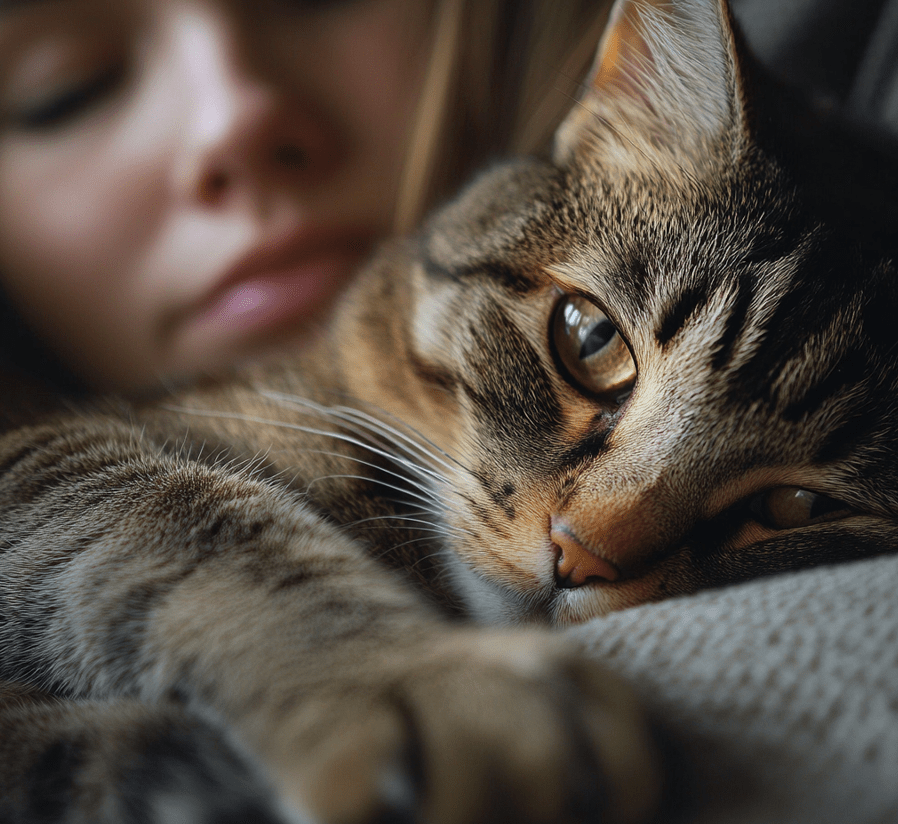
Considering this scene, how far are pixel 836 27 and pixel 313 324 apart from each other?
0.96 m

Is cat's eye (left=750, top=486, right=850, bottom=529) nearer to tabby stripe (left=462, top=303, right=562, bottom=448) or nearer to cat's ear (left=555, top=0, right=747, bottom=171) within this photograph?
tabby stripe (left=462, top=303, right=562, bottom=448)

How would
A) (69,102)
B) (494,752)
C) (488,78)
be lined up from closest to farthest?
(494,752) → (69,102) → (488,78)

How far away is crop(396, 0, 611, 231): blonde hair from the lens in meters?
1.13

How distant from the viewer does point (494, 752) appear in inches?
11.3

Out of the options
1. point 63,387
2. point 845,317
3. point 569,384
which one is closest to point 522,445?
point 569,384

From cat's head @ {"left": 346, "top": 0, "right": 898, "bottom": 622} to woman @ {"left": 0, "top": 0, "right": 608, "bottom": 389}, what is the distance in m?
0.32

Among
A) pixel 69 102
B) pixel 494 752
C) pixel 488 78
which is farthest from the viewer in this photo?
pixel 488 78

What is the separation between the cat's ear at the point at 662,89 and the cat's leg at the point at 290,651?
0.53 meters

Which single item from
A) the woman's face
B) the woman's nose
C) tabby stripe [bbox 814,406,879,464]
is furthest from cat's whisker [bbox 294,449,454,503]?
the woman's nose

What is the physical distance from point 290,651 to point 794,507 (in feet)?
1.48

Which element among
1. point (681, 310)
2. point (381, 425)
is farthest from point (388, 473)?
point (681, 310)

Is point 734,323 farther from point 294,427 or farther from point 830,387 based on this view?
point 294,427

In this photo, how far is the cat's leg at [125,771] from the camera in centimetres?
34

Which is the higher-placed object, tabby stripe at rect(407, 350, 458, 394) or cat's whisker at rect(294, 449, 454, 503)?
tabby stripe at rect(407, 350, 458, 394)
